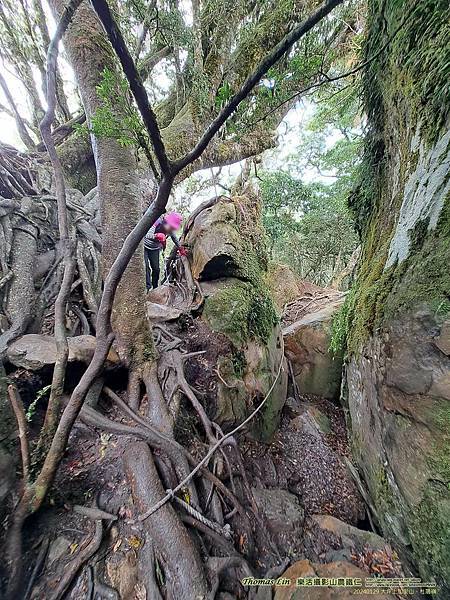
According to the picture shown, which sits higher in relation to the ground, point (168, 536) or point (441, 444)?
point (441, 444)

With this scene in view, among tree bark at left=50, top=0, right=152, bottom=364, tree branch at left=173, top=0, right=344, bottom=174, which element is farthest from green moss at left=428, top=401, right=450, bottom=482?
tree bark at left=50, top=0, right=152, bottom=364

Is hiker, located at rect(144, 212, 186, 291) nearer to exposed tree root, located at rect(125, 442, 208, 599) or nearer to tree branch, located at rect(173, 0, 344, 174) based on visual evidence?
exposed tree root, located at rect(125, 442, 208, 599)

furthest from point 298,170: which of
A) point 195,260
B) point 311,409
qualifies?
point 311,409

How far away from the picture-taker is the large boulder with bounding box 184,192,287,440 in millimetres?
3414

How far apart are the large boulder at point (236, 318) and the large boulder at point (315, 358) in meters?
0.83

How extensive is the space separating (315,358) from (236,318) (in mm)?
2231

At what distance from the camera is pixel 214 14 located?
210 inches

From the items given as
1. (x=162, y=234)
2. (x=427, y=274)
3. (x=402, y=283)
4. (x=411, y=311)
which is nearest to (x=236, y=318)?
(x=162, y=234)

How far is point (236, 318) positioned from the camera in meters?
3.95

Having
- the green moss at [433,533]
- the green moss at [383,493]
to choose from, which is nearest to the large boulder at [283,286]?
the green moss at [383,493]

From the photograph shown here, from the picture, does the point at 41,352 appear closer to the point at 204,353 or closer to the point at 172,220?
the point at 204,353

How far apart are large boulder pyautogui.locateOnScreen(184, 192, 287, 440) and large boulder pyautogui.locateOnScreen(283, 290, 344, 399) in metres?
0.83

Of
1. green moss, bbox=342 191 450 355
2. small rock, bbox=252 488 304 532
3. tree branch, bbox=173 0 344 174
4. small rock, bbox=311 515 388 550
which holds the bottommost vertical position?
small rock, bbox=311 515 388 550

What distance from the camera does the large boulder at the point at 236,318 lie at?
3414mm
